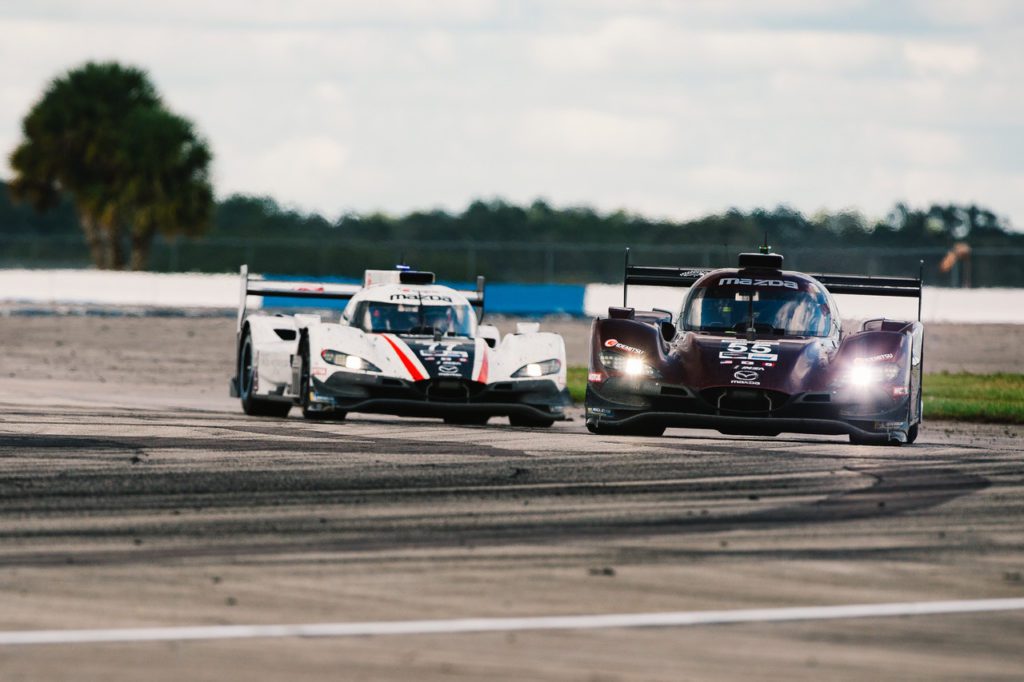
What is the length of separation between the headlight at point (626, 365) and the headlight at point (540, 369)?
5.85 ft

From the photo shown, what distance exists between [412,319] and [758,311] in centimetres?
349

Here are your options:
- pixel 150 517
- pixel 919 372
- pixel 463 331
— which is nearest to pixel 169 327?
pixel 463 331

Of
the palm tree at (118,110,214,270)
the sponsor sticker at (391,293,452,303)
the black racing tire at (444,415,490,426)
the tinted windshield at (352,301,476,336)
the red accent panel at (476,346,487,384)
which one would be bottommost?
the black racing tire at (444,415,490,426)

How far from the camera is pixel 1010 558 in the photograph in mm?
8297

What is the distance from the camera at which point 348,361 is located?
1583 centimetres

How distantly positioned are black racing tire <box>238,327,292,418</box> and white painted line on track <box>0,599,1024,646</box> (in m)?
10.4

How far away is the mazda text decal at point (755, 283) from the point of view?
15328mm

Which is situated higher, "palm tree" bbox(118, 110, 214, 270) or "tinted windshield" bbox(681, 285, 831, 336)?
"palm tree" bbox(118, 110, 214, 270)

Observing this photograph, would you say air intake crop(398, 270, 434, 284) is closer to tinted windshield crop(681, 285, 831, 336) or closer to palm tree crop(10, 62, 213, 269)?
tinted windshield crop(681, 285, 831, 336)

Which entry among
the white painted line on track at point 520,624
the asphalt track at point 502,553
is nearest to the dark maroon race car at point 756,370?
the asphalt track at point 502,553

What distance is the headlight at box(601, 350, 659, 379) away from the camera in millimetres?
14125

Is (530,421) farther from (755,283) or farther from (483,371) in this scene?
(755,283)

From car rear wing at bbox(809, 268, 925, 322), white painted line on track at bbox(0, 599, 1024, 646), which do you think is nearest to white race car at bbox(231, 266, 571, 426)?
car rear wing at bbox(809, 268, 925, 322)

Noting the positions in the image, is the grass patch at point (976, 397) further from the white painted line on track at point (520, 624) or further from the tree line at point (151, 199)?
Result: the tree line at point (151, 199)
